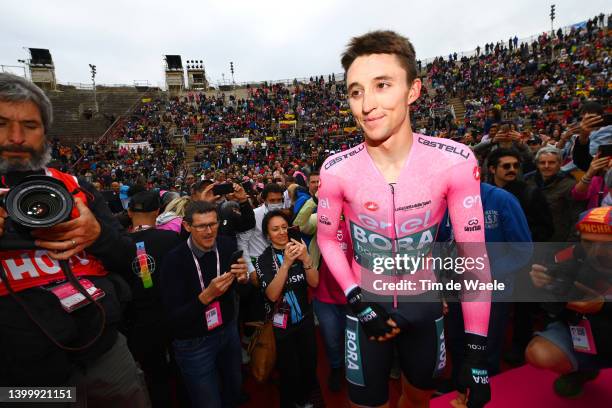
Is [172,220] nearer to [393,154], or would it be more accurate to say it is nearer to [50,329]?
[50,329]

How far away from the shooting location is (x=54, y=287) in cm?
169

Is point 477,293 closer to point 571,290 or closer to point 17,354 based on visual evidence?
point 571,290

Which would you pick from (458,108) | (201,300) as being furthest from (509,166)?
(458,108)

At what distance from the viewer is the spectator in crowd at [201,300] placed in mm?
2887

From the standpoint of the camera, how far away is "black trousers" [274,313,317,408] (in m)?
3.44

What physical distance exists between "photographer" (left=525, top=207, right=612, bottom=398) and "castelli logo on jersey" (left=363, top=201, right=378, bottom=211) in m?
1.50

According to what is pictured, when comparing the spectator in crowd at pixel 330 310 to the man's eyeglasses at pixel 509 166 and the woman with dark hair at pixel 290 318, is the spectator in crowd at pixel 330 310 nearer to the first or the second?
the woman with dark hair at pixel 290 318

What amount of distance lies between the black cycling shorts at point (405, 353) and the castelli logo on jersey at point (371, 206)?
60 centimetres

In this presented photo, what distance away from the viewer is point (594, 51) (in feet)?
90.8

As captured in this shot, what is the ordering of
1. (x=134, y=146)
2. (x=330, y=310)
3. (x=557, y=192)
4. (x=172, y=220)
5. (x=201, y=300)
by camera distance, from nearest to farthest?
(x=201, y=300)
(x=330, y=310)
(x=172, y=220)
(x=557, y=192)
(x=134, y=146)

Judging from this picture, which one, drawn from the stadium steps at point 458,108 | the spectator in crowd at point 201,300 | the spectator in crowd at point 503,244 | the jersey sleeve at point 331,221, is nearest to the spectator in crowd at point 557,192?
the spectator in crowd at point 503,244

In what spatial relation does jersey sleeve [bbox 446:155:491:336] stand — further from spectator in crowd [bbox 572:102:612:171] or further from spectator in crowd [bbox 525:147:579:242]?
spectator in crowd [bbox 572:102:612:171]

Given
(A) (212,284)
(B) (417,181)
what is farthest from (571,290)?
(A) (212,284)

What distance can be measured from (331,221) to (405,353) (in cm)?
95
